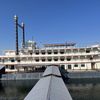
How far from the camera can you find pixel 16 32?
8194 centimetres

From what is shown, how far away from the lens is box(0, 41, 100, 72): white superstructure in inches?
2965

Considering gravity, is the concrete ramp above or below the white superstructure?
below

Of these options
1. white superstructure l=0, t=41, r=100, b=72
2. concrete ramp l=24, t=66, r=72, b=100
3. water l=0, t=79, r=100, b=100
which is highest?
white superstructure l=0, t=41, r=100, b=72

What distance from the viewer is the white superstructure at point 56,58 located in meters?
75.3

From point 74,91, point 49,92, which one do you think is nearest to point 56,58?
point 74,91

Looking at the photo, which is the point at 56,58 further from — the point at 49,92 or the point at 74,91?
the point at 49,92

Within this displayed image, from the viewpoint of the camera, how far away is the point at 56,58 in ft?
254

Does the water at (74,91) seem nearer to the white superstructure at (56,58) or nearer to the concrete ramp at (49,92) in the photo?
the concrete ramp at (49,92)

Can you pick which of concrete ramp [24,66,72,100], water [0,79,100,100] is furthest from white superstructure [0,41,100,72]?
concrete ramp [24,66,72,100]

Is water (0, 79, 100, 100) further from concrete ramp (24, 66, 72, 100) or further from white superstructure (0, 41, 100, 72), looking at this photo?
white superstructure (0, 41, 100, 72)

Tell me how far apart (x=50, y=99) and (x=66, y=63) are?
2584 inches

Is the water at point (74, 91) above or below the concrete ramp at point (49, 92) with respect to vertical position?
below

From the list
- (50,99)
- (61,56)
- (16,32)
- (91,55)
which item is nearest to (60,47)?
(61,56)

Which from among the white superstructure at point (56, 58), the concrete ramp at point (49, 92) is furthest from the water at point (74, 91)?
the white superstructure at point (56, 58)
